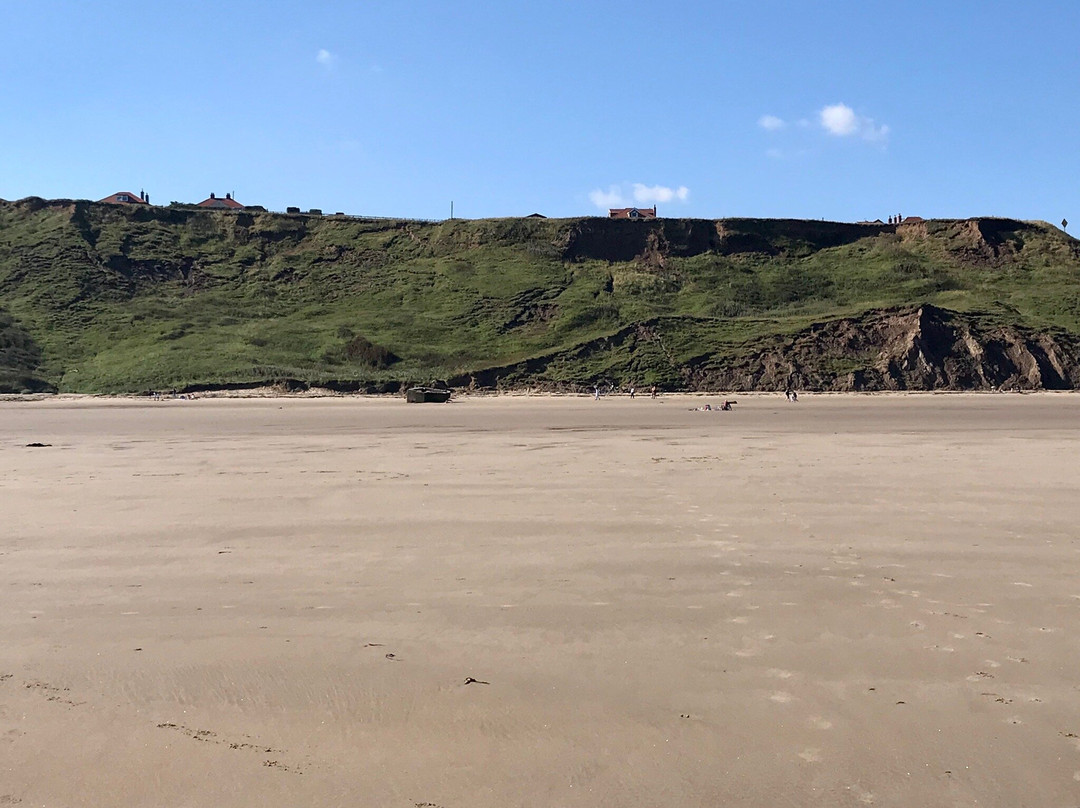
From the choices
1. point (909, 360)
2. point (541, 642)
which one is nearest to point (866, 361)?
point (909, 360)

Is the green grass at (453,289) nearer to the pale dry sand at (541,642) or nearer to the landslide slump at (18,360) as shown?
the landslide slump at (18,360)

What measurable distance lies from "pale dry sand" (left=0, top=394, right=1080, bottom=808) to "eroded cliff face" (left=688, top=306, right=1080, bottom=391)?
38.2 m

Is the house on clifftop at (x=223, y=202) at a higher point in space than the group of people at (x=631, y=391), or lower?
higher

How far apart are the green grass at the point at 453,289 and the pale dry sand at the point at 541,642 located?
41.2 meters

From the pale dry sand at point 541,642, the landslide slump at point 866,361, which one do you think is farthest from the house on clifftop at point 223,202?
the pale dry sand at point 541,642

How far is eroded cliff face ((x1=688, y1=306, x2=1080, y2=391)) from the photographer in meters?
49.1

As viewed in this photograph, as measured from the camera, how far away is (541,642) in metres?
5.30

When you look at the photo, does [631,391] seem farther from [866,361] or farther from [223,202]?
[223,202]

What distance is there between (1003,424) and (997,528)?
56.0ft

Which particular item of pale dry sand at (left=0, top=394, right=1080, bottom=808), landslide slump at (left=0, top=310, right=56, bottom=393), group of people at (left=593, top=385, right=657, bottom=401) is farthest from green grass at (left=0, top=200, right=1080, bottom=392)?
pale dry sand at (left=0, top=394, right=1080, bottom=808)

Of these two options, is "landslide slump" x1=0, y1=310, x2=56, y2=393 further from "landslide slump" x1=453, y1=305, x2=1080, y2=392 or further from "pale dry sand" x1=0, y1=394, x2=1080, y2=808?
"pale dry sand" x1=0, y1=394, x2=1080, y2=808

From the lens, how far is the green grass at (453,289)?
54.4 meters

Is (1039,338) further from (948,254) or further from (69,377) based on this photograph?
(69,377)

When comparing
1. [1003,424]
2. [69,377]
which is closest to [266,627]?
[1003,424]
